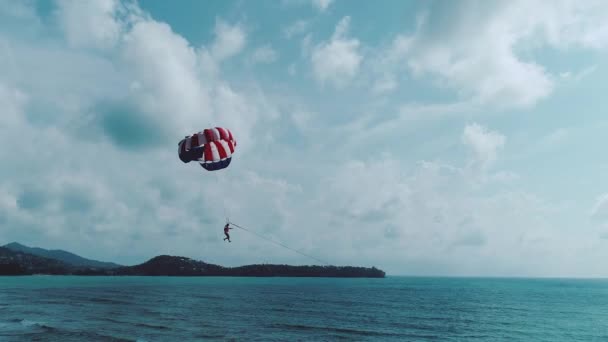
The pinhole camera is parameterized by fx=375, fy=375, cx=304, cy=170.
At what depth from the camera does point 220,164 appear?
28.7 meters

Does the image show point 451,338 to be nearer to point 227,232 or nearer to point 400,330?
point 400,330

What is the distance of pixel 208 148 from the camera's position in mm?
28078

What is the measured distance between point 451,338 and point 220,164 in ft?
82.7

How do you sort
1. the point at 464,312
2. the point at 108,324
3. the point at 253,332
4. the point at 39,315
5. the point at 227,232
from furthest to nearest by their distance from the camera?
1. the point at 464,312
2. the point at 39,315
3. the point at 108,324
4. the point at 253,332
5. the point at 227,232

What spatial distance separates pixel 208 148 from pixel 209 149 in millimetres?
104

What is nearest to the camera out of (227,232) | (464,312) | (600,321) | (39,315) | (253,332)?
(227,232)

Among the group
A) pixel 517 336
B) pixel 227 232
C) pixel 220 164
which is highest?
pixel 220 164

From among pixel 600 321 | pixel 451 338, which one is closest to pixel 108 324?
pixel 451 338

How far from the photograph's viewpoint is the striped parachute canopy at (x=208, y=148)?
27.9 metres

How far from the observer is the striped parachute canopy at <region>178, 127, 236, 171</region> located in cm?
2794

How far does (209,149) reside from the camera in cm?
2811

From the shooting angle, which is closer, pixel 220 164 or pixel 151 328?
pixel 220 164

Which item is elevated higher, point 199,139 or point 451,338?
point 199,139

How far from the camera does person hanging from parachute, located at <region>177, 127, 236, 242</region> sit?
91.6 ft
